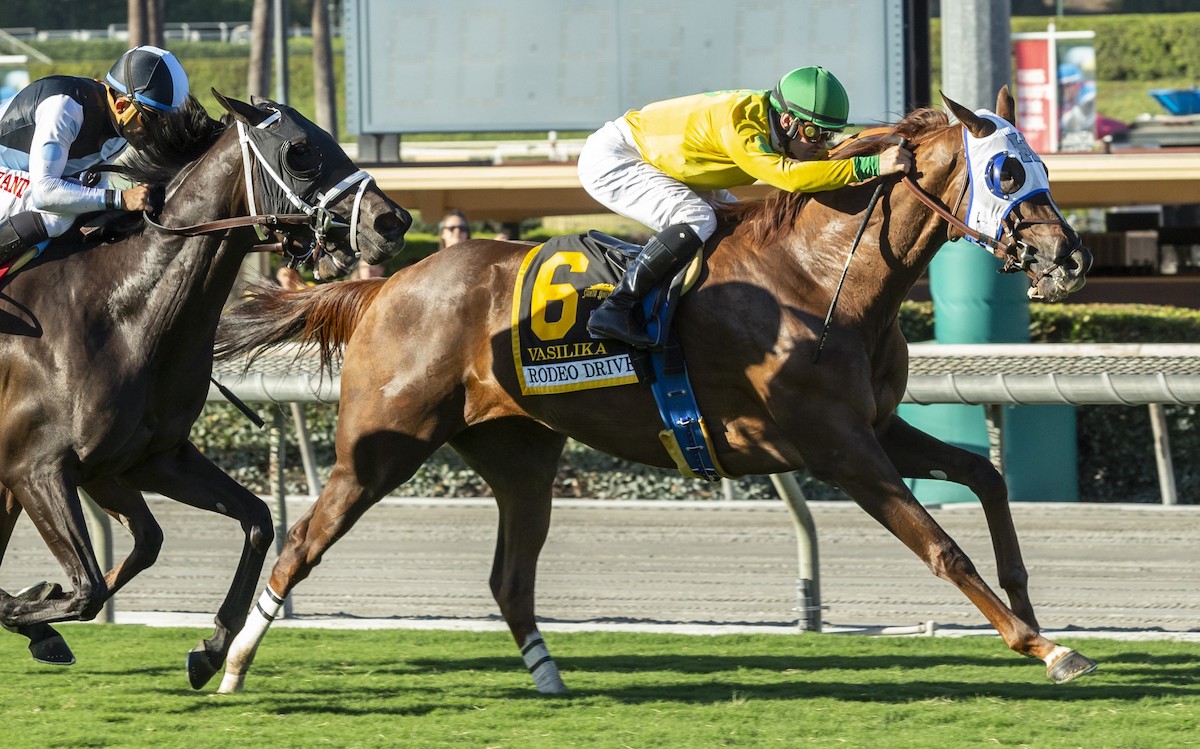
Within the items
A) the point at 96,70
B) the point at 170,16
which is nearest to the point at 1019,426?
the point at 96,70

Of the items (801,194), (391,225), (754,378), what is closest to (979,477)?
(754,378)

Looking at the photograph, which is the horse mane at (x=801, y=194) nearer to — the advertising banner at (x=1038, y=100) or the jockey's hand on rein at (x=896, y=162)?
the jockey's hand on rein at (x=896, y=162)

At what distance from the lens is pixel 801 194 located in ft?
16.6

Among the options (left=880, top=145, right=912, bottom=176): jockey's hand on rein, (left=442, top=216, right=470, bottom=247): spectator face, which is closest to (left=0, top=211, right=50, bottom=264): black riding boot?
(left=880, top=145, right=912, bottom=176): jockey's hand on rein

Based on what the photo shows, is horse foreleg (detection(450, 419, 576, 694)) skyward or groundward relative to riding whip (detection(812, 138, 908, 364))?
groundward

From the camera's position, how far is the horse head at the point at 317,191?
441 centimetres

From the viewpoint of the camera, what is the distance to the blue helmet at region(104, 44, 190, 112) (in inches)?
186

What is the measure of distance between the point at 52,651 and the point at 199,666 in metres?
0.42

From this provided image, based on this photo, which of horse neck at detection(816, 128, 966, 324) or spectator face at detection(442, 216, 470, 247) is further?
spectator face at detection(442, 216, 470, 247)

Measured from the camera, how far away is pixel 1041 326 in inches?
402

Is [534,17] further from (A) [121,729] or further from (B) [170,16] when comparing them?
(B) [170,16]

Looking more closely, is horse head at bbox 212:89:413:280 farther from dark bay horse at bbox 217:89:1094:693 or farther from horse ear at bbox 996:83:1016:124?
horse ear at bbox 996:83:1016:124

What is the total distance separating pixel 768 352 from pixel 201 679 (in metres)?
1.96

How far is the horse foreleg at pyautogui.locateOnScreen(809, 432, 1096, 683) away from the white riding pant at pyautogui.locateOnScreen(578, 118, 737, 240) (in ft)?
2.72
